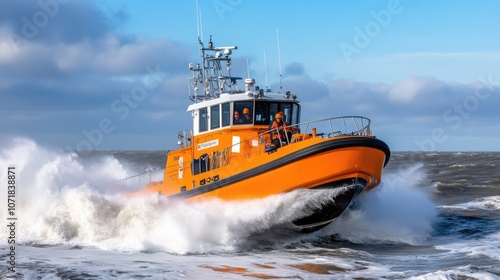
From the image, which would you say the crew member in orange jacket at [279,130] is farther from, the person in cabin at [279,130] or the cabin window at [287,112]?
the cabin window at [287,112]

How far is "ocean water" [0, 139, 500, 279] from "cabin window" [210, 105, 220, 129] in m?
1.92

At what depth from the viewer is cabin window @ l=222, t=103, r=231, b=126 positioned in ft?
42.6

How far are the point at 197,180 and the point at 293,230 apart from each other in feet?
7.32

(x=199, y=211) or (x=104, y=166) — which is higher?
(x=104, y=166)

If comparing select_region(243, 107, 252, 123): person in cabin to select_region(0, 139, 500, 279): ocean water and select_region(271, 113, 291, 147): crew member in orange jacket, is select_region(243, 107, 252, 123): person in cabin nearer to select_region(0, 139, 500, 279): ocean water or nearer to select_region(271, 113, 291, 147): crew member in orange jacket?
select_region(271, 113, 291, 147): crew member in orange jacket

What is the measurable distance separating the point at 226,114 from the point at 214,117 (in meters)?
0.39

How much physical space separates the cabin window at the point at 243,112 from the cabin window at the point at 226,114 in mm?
145

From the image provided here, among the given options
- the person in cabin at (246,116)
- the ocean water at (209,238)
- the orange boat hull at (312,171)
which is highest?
the person in cabin at (246,116)

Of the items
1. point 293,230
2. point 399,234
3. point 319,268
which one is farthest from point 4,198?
point 399,234

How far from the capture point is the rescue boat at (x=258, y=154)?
1092 centimetres

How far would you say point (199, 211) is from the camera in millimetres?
11945

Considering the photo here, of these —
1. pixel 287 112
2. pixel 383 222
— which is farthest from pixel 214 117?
pixel 383 222

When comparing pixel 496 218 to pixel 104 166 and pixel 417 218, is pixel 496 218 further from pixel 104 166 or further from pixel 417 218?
pixel 104 166

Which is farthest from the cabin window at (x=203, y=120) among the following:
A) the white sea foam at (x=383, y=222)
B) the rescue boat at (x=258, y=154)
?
the white sea foam at (x=383, y=222)
